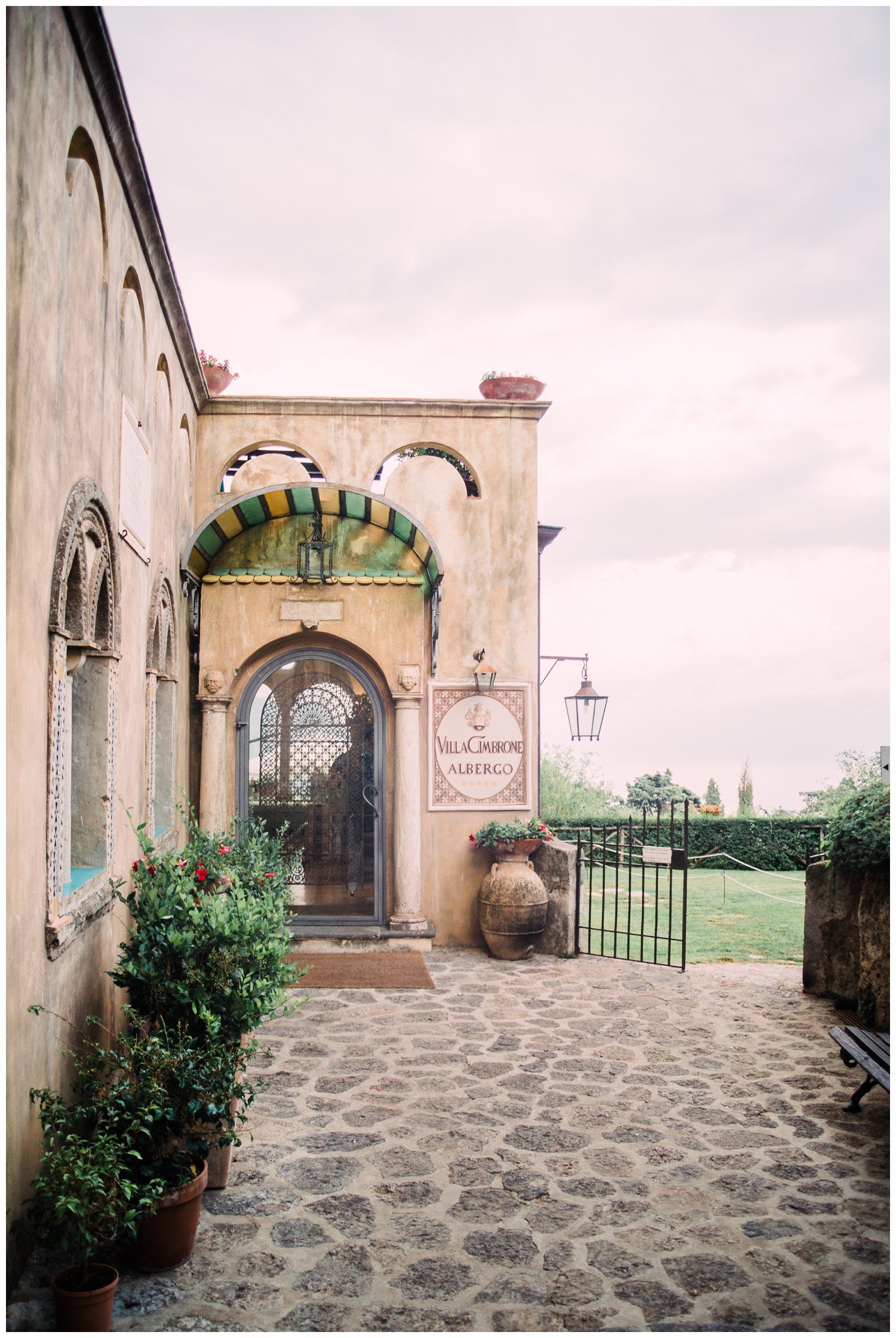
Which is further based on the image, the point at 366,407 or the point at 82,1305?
the point at 366,407

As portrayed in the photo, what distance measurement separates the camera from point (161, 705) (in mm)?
7516

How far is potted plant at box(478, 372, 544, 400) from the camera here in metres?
9.31

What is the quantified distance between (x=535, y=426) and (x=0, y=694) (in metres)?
7.24

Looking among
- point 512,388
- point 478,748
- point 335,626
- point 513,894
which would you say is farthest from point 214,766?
point 512,388

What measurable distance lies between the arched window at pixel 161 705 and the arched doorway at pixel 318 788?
1.55 meters

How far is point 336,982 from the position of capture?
25.2ft

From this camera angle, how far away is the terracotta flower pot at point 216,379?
8.95 m

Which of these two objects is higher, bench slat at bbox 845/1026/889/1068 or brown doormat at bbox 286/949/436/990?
bench slat at bbox 845/1026/889/1068

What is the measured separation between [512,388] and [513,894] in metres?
4.87

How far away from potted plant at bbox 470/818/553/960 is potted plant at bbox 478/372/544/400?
4165 millimetres

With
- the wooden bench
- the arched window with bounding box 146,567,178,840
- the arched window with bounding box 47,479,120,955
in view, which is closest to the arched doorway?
the arched window with bounding box 146,567,178,840

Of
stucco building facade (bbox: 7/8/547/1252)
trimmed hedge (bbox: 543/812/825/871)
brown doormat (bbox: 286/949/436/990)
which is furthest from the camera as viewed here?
trimmed hedge (bbox: 543/812/825/871)

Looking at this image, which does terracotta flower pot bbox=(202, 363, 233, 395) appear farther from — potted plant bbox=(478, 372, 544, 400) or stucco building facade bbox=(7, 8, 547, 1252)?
potted plant bbox=(478, 372, 544, 400)

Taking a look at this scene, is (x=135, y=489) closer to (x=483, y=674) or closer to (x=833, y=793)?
(x=483, y=674)
